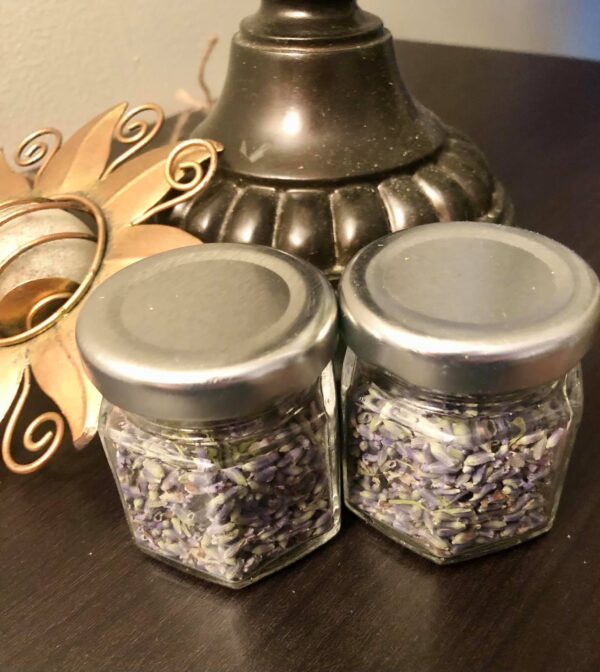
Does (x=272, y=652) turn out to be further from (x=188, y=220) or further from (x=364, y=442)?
(x=188, y=220)

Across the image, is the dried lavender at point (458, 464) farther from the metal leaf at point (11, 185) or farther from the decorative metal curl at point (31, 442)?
the metal leaf at point (11, 185)

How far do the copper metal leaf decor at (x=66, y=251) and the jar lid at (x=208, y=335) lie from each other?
76 millimetres

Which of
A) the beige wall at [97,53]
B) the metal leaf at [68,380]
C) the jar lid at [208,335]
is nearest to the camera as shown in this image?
the jar lid at [208,335]

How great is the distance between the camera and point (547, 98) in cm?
95

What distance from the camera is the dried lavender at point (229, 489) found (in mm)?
356

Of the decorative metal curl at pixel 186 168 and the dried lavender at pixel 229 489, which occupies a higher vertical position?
the decorative metal curl at pixel 186 168

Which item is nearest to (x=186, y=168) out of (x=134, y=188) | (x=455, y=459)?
(x=134, y=188)

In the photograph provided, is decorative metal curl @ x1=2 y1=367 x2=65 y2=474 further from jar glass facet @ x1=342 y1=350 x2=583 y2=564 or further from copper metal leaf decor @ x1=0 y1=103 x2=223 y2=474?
jar glass facet @ x1=342 y1=350 x2=583 y2=564

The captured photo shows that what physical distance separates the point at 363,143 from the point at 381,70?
0.18ft

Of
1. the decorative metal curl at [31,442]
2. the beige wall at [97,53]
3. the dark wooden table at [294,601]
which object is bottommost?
the dark wooden table at [294,601]

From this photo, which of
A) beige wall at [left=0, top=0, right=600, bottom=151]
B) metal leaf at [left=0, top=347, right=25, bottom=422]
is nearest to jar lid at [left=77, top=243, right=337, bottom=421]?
metal leaf at [left=0, top=347, right=25, bottom=422]

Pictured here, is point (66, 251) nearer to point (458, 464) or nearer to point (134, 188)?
point (134, 188)

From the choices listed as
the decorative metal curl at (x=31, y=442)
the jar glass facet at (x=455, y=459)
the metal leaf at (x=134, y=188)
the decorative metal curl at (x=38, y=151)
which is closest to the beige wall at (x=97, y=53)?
the decorative metal curl at (x=38, y=151)

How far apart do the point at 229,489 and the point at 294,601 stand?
0.23ft
